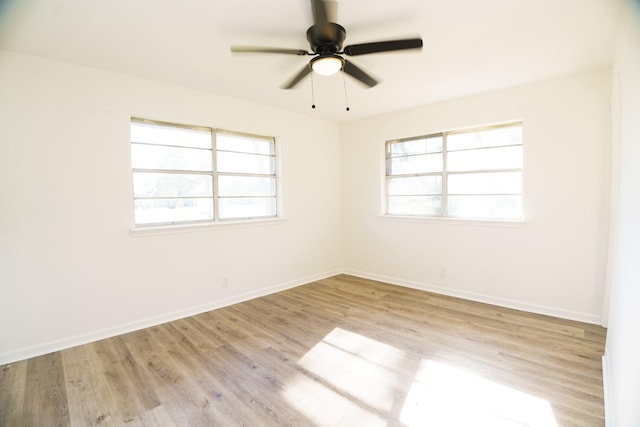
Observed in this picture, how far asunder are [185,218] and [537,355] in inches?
148

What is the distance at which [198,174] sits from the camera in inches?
143

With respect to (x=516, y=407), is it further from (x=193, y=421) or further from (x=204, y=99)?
(x=204, y=99)

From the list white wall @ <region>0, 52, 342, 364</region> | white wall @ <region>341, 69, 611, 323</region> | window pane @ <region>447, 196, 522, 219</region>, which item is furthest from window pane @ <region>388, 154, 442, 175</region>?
white wall @ <region>0, 52, 342, 364</region>

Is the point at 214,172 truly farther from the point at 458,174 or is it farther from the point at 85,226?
the point at 458,174

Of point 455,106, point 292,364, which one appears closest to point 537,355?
point 292,364

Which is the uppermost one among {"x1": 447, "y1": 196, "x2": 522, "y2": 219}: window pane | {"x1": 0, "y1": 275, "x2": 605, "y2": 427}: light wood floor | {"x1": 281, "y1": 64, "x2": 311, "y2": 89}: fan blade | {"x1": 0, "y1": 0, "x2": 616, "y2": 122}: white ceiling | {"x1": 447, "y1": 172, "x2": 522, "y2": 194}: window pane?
{"x1": 0, "y1": 0, "x2": 616, "y2": 122}: white ceiling

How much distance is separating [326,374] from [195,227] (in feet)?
7.29

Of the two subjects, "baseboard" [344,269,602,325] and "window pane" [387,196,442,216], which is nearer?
"baseboard" [344,269,602,325]

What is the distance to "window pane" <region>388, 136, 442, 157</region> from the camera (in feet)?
13.9

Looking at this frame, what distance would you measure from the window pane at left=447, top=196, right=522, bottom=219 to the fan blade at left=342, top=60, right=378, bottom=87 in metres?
2.25

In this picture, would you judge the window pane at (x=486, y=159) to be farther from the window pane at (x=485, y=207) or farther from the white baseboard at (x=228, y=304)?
the white baseboard at (x=228, y=304)

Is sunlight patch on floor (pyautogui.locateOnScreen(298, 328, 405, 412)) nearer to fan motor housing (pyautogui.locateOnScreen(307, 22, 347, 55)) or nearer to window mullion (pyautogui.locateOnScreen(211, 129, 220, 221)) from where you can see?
window mullion (pyautogui.locateOnScreen(211, 129, 220, 221))

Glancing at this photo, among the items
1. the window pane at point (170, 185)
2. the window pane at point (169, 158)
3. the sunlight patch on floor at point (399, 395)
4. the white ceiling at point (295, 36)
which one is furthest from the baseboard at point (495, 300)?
the window pane at point (169, 158)

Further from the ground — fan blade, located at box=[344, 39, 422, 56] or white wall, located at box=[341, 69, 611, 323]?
fan blade, located at box=[344, 39, 422, 56]
